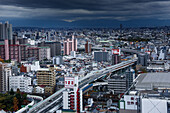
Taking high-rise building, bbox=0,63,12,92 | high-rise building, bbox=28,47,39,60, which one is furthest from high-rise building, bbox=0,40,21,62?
high-rise building, bbox=0,63,12,92

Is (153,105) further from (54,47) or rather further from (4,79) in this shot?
(54,47)

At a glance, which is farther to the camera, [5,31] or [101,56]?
[5,31]

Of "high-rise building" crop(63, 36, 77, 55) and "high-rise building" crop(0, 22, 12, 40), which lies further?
"high-rise building" crop(63, 36, 77, 55)

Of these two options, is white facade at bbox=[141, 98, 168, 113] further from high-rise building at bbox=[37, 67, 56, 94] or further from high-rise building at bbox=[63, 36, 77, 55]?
high-rise building at bbox=[63, 36, 77, 55]

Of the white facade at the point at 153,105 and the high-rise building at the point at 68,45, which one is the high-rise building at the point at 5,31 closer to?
the high-rise building at the point at 68,45

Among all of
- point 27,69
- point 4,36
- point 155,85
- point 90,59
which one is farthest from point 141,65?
point 4,36

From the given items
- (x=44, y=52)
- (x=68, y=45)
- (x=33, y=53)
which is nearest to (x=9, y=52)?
(x=33, y=53)

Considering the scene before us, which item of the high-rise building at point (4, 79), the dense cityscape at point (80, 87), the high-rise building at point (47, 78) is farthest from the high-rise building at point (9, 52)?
the high-rise building at point (47, 78)

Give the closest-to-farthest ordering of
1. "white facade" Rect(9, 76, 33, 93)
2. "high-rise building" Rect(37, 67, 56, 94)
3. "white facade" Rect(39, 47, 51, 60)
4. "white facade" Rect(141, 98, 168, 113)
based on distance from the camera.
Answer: "white facade" Rect(141, 98, 168, 113) → "high-rise building" Rect(37, 67, 56, 94) → "white facade" Rect(9, 76, 33, 93) → "white facade" Rect(39, 47, 51, 60)

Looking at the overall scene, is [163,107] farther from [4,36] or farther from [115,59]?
[4,36]

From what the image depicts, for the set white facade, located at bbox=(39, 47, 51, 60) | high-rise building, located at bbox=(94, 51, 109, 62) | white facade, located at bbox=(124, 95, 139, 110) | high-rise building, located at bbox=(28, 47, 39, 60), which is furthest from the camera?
white facade, located at bbox=(39, 47, 51, 60)
